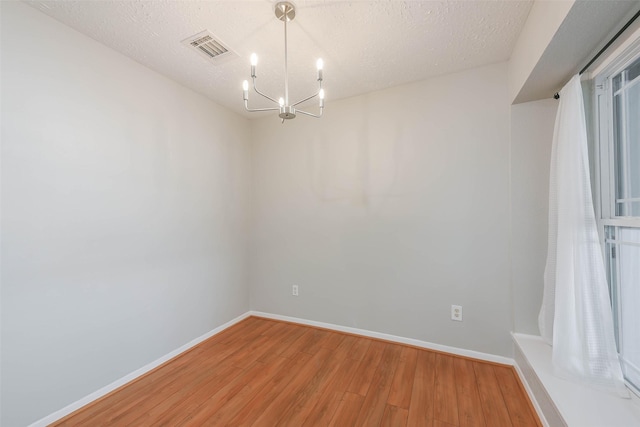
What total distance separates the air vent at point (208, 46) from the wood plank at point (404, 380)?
2.84 metres

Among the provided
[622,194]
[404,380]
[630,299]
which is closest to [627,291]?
[630,299]

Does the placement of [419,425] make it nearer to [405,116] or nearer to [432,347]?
[432,347]

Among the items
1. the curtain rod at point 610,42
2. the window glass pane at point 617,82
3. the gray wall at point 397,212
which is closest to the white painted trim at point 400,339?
the gray wall at point 397,212

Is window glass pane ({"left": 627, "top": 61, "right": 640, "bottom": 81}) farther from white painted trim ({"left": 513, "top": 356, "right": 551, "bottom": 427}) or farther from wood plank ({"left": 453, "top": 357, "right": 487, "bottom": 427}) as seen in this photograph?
wood plank ({"left": 453, "top": 357, "right": 487, "bottom": 427})

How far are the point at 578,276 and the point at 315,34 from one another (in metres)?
2.22

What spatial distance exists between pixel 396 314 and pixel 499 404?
38.1 inches

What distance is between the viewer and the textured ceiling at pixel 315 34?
1545 millimetres

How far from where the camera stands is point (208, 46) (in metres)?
1.90

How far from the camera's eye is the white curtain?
4.40ft

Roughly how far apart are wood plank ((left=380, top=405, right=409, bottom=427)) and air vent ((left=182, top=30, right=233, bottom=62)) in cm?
281

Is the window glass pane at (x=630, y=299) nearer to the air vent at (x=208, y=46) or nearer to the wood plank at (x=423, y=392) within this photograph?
the wood plank at (x=423, y=392)

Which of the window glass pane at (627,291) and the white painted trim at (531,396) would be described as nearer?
the window glass pane at (627,291)

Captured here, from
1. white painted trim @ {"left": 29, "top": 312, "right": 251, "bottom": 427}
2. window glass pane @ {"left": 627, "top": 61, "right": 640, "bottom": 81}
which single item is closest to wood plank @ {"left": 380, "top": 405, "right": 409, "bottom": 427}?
white painted trim @ {"left": 29, "top": 312, "right": 251, "bottom": 427}

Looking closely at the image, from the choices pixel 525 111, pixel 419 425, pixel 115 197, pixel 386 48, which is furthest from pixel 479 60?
pixel 115 197
